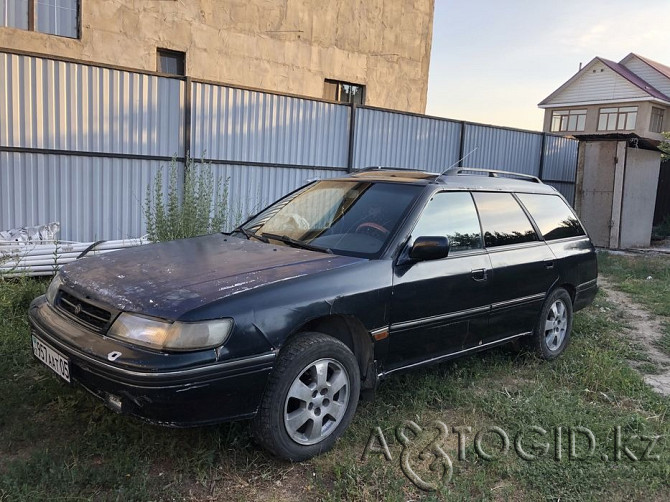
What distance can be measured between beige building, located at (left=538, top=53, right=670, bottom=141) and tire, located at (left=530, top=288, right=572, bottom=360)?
36531 mm

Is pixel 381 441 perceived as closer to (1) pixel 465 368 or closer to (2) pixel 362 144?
(1) pixel 465 368

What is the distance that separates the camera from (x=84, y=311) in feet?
9.86

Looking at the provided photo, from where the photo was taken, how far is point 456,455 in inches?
130

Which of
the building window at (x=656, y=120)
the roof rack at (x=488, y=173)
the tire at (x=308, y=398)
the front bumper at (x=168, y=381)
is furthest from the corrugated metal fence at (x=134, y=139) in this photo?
the building window at (x=656, y=120)

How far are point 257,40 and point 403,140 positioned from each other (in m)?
4.06

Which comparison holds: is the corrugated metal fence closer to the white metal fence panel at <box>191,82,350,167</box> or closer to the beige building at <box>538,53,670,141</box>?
the white metal fence panel at <box>191,82,350,167</box>

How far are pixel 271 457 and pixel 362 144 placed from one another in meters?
8.33

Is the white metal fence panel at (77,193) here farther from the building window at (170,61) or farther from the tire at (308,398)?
the tire at (308,398)

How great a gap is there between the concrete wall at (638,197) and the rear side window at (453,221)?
→ 1002 cm

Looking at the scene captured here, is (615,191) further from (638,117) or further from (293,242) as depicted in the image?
(638,117)

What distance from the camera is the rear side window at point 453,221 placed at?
3838 mm

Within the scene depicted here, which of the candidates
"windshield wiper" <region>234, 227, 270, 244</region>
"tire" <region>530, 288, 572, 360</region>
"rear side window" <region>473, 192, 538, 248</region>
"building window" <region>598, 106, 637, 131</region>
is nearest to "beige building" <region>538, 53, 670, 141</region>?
"building window" <region>598, 106, 637, 131</region>

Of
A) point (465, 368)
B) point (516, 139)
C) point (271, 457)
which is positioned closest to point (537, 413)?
point (465, 368)

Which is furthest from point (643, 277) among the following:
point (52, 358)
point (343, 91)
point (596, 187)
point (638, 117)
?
point (638, 117)
